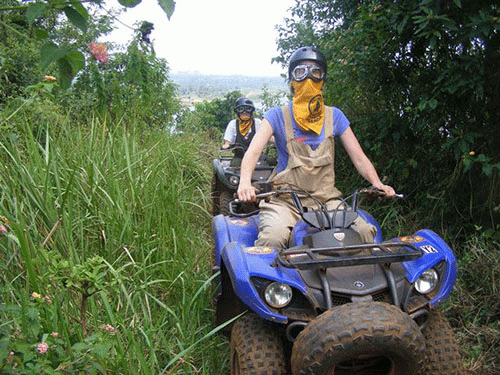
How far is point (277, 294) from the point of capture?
2676 mm

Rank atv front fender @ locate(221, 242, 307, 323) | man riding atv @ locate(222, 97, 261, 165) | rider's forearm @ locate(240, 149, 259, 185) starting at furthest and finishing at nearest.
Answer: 1. man riding atv @ locate(222, 97, 261, 165)
2. rider's forearm @ locate(240, 149, 259, 185)
3. atv front fender @ locate(221, 242, 307, 323)

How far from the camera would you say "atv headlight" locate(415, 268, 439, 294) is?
279cm

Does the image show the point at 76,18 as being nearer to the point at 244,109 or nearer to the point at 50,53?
the point at 50,53

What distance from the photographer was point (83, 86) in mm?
7074

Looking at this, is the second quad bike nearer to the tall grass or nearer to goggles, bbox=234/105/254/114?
the tall grass

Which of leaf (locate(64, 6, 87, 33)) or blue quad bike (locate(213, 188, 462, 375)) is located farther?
blue quad bike (locate(213, 188, 462, 375))

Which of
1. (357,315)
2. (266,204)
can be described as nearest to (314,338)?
(357,315)

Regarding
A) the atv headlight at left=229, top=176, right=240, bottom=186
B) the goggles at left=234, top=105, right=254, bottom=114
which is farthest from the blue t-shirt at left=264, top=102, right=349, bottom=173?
the goggles at left=234, top=105, right=254, bottom=114

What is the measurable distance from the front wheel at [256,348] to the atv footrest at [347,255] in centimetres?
34

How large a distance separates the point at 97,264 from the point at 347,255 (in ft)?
3.80

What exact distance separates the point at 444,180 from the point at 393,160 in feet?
2.08

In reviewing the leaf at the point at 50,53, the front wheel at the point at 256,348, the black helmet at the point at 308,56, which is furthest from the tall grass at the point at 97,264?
the black helmet at the point at 308,56

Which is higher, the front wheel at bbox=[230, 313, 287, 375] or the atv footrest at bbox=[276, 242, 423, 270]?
the atv footrest at bbox=[276, 242, 423, 270]

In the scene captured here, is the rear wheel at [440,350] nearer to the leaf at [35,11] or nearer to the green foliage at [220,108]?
the leaf at [35,11]
